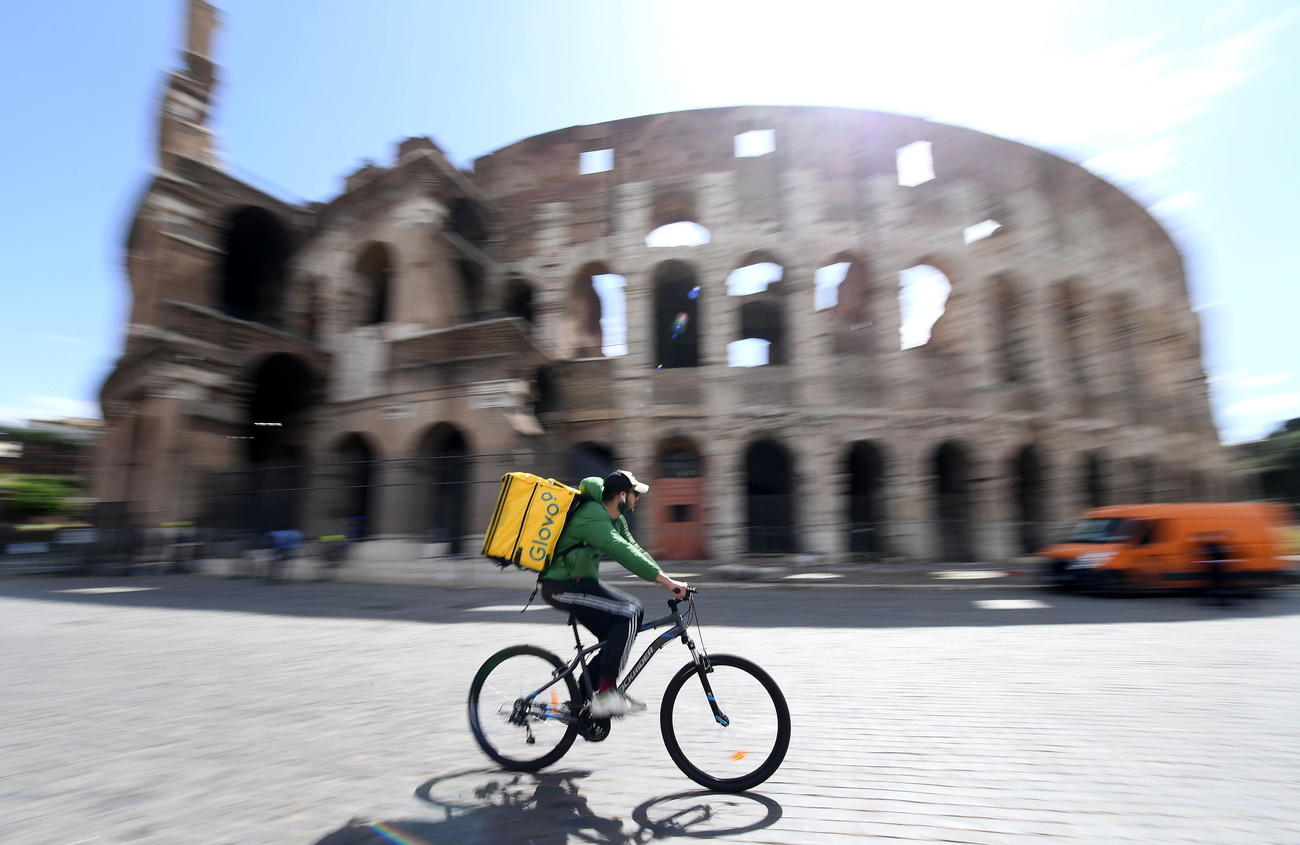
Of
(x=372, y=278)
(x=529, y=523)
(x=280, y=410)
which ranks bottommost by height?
(x=529, y=523)

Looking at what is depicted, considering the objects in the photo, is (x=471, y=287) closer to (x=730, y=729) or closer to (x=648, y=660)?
(x=648, y=660)

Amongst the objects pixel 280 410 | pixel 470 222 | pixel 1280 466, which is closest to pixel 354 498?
pixel 280 410

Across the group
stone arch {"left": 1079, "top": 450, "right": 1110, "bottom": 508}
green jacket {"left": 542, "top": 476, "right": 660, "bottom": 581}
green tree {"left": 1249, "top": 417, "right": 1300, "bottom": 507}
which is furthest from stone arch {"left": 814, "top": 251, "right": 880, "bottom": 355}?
green tree {"left": 1249, "top": 417, "right": 1300, "bottom": 507}

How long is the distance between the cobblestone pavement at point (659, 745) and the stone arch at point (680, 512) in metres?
11.9

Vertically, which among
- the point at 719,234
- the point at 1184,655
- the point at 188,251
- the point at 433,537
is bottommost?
the point at 1184,655

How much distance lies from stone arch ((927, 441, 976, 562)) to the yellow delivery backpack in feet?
62.2

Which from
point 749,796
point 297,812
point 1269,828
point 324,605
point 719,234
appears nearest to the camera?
point 1269,828

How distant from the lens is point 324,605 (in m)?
9.84

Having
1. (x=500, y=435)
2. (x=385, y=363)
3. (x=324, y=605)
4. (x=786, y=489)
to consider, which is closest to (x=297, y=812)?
(x=324, y=605)

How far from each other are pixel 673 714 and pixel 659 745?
0.69 m

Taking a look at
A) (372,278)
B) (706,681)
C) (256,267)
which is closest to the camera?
(706,681)

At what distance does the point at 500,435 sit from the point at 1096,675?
12974mm

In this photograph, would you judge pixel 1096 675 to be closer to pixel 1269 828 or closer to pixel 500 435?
pixel 1269 828

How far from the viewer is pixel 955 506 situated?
68.2 ft
